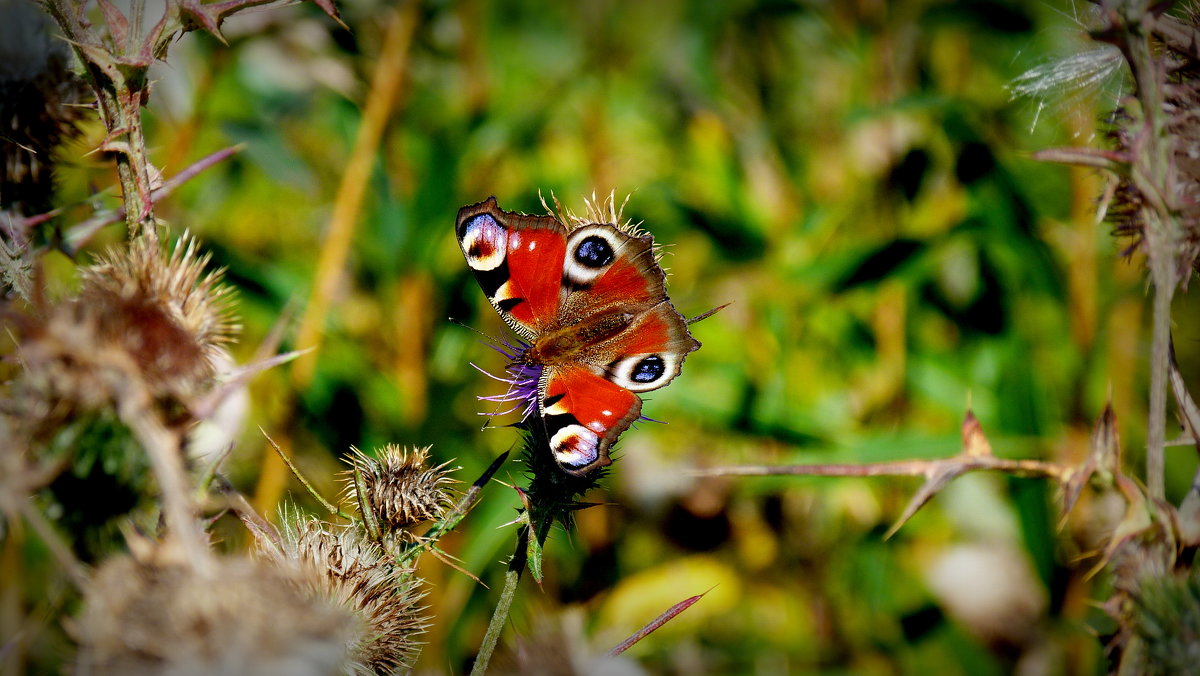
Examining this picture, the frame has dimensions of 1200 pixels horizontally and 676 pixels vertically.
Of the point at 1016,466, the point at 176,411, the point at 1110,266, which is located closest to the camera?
the point at 176,411

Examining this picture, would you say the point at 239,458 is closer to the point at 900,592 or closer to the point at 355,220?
the point at 355,220

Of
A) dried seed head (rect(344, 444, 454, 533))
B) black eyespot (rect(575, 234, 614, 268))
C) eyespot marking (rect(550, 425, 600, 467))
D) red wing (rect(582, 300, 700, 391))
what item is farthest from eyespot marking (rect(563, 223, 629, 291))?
dried seed head (rect(344, 444, 454, 533))

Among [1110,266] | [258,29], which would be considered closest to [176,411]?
[258,29]

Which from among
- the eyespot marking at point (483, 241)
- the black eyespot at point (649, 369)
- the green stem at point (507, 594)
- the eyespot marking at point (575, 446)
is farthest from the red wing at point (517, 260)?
the green stem at point (507, 594)

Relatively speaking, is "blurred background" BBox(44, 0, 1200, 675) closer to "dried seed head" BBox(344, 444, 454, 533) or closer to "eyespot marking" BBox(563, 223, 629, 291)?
"eyespot marking" BBox(563, 223, 629, 291)

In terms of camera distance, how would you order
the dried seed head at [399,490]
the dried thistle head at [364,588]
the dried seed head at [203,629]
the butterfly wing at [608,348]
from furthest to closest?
the butterfly wing at [608,348] → the dried seed head at [399,490] → the dried thistle head at [364,588] → the dried seed head at [203,629]

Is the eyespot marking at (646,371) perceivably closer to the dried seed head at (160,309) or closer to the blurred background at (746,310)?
the dried seed head at (160,309)

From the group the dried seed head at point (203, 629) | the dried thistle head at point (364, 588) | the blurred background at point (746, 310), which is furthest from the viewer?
the blurred background at point (746, 310)

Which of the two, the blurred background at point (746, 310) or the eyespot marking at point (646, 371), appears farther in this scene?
the blurred background at point (746, 310)
